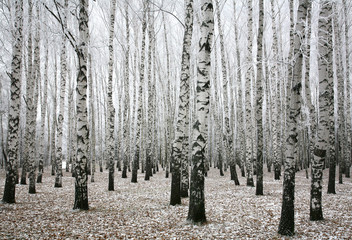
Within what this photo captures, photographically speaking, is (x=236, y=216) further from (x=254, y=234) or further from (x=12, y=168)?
(x=12, y=168)

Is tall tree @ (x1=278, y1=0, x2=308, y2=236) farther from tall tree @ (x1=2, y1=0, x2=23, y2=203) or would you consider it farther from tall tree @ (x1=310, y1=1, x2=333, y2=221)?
tall tree @ (x1=2, y1=0, x2=23, y2=203)

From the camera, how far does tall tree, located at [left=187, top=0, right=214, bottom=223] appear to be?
17.3 ft

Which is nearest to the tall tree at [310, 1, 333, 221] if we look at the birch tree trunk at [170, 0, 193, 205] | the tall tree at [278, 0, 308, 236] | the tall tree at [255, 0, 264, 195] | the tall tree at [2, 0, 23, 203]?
the tall tree at [278, 0, 308, 236]

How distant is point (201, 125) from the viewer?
5.34 m

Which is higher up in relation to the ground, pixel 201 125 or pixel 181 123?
pixel 181 123

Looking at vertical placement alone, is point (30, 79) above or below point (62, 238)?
above

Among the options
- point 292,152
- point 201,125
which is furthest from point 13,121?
point 292,152

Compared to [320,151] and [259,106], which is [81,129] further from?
[259,106]

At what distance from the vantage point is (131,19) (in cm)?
1536

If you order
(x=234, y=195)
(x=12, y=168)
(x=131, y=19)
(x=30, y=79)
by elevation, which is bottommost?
(x=234, y=195)

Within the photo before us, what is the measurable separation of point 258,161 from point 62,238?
7.02 meters

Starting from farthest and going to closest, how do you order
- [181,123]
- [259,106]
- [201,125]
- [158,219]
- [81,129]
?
[259,106]
[181,123]
[81,129]
[158,219]
[201,125]

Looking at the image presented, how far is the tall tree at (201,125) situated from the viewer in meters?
5.29

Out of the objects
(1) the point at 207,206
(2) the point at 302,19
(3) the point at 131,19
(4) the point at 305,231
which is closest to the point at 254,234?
(4) the point at 305,231
